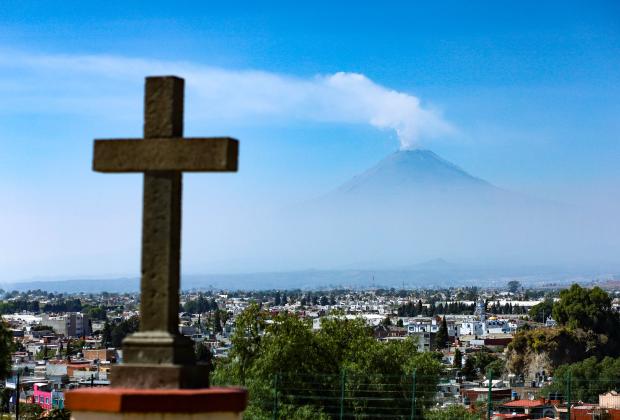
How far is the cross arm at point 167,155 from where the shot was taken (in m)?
6.71

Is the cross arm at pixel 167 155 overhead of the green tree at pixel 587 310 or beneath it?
overhead

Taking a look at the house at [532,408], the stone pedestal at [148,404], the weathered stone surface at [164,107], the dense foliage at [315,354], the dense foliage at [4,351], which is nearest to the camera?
the stone pedestal at [148,404]

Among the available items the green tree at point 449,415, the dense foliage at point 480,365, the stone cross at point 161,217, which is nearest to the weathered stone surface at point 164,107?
the stone cross at point 161,217

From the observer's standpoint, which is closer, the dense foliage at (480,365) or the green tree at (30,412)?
the green tree at (30,412)

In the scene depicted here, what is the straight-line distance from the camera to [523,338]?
104 metres

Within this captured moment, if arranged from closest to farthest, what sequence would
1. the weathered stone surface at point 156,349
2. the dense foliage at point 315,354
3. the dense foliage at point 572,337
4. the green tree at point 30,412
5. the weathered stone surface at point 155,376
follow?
the weathered stone surface at point 155,376, the weathered stone surface at point 156,349, the dense foliage at point 315,354, the green tree at point 30,412, the dense foliage at point 572,337

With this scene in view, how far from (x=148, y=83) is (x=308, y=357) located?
27534mm

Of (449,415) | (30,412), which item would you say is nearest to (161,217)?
(449,415)

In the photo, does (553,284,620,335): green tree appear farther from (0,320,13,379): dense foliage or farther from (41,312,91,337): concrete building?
(0,320,13,379): dense foliage

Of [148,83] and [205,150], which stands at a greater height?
[148,83]

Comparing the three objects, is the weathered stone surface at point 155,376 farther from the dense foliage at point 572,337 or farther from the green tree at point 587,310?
the green tree at point 587,310

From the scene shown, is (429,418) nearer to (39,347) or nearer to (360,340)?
(360,340)

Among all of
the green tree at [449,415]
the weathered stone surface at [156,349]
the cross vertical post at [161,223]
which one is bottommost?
the green tree at [449,415]

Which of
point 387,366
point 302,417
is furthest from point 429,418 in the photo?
point 387,366
